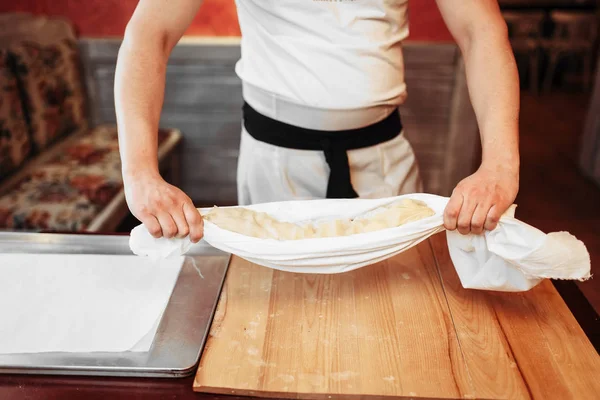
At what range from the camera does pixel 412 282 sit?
3.43ft

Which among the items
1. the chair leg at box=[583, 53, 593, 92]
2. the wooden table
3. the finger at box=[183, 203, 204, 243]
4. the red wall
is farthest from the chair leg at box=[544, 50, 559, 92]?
the finger at box=[183, 203, 204, 243]

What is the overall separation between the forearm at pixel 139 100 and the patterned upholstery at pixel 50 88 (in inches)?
71.5

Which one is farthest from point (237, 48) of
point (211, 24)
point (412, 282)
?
point (412, 282)

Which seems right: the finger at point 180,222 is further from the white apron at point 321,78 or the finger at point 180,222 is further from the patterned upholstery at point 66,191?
the patterned upholstery at point 66,191

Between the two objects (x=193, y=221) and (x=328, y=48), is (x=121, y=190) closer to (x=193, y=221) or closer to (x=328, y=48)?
(x=328, y=48)

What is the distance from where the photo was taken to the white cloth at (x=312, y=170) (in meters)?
1.36

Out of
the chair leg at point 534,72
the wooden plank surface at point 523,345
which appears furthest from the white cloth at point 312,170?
the chair leg at point 534,72

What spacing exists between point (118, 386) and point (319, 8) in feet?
2.86

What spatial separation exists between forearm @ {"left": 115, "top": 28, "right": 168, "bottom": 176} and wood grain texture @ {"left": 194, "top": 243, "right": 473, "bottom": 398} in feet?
0.94

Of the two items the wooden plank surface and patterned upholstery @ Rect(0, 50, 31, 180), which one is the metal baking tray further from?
patterned upholstery @ Rect(0, 50, 31, 180)

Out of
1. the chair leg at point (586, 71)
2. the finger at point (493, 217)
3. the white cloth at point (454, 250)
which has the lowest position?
the chair leg at point (586, 71)

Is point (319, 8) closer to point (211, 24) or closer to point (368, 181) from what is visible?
point (368, 181)

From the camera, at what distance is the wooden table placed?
0.79 m

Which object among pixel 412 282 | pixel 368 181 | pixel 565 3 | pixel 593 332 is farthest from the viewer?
pixel 565 3
